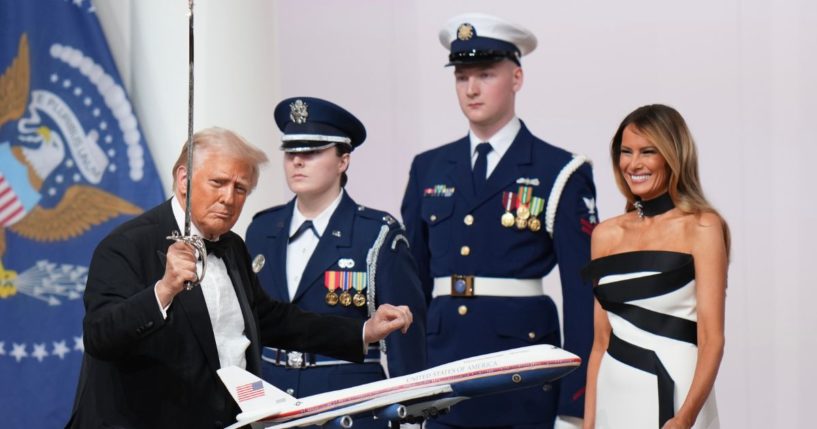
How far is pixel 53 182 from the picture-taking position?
18.2 ft

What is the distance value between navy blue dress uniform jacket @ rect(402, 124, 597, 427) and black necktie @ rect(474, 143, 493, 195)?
0.02m

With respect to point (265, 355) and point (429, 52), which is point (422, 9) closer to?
point (429, 52)

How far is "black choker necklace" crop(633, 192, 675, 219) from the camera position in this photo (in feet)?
11.5

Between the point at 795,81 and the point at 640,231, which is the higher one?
the point at 795,81

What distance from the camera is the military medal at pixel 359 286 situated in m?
3.84

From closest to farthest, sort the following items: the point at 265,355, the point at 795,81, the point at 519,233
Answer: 1. the point at 265,355
2. the point at 519,233
3. the point at 795,81

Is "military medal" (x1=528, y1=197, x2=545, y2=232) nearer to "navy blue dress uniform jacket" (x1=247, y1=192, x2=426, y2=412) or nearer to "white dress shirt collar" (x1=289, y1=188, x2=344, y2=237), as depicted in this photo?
"navy blue dress uniform jacket" (x1=247, y1=192, x2=426, y2=412)

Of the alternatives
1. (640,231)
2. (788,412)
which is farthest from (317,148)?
(788,412)

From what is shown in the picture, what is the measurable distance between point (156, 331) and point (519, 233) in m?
1.73

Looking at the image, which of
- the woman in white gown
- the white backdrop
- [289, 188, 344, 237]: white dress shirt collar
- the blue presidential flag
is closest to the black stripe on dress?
the woman in white gown

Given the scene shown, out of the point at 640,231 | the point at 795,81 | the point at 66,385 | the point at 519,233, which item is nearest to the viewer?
the point at 640,231

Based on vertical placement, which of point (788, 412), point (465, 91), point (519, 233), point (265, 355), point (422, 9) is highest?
point (422, 9)

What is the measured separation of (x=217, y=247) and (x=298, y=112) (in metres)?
1.08

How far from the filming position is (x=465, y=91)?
172 inches
